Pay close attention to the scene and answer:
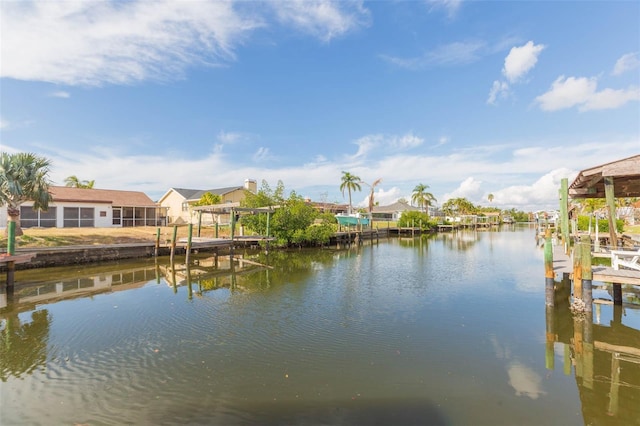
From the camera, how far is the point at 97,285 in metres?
15.8

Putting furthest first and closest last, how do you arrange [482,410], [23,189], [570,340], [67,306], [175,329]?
1. [23,189]
2. [67,306]
3. [175,329]
4. [570,340]
5. [482,410]

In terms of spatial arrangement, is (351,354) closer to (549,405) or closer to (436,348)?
(436,348)

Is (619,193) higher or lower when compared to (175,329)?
higher

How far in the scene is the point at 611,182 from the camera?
10.7 meters

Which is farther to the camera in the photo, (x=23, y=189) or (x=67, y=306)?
(x=23, y=189)

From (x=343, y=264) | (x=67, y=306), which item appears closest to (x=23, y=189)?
(x=67, y=306)

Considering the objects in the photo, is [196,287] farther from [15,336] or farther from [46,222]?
[46,222]

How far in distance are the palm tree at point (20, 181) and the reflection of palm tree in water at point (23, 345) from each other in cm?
1525

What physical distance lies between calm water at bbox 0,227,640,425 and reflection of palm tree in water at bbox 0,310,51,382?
0.17ft

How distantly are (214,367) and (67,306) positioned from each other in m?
8.70

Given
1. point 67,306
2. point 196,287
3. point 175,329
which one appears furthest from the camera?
point 196,287

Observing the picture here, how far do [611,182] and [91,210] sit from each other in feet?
136

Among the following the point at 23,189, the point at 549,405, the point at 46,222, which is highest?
the point at 23,189

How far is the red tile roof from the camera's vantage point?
33.4m
